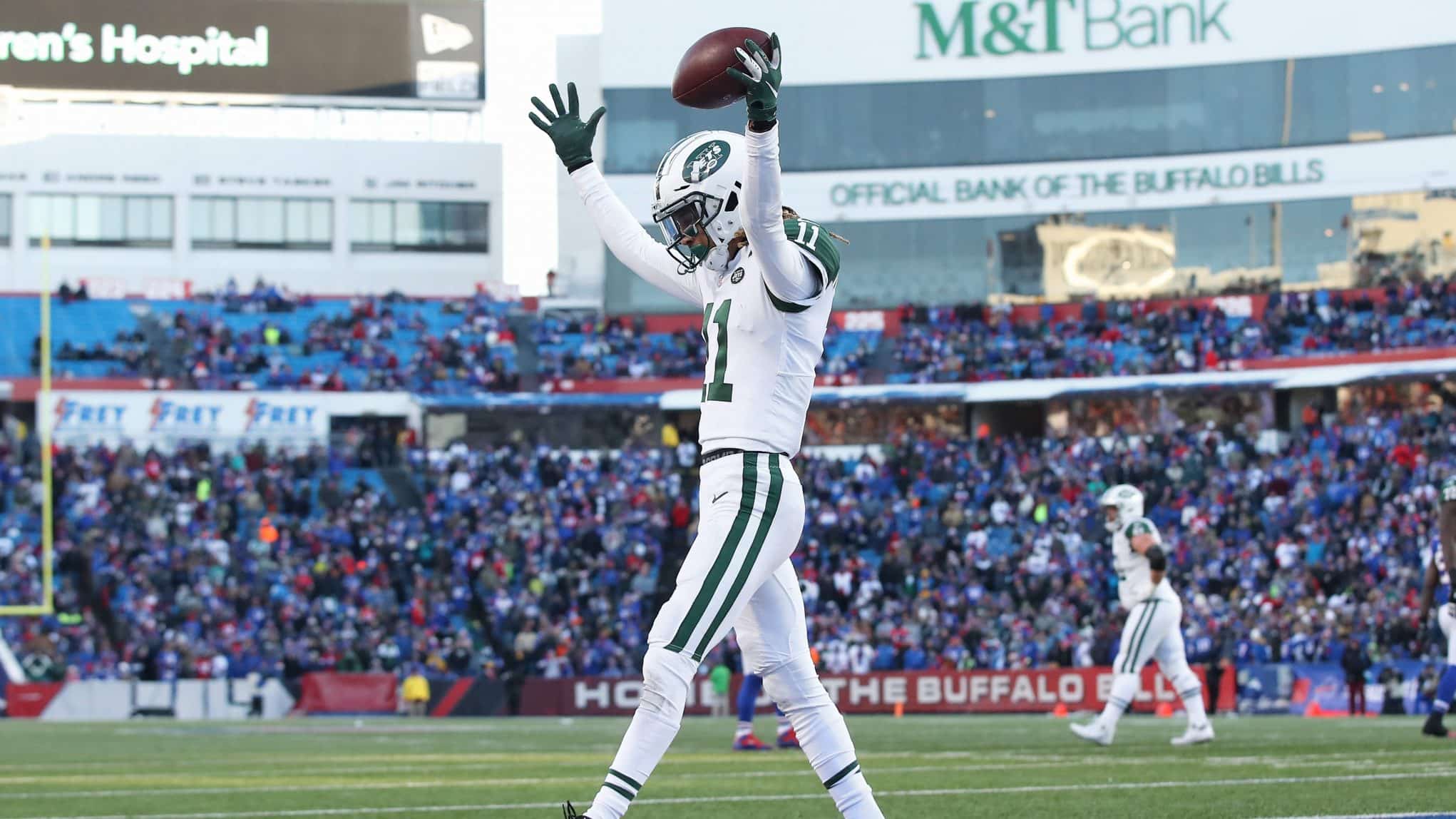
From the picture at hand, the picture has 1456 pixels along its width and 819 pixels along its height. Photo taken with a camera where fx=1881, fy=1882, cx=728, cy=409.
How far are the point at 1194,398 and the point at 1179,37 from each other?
8437mm

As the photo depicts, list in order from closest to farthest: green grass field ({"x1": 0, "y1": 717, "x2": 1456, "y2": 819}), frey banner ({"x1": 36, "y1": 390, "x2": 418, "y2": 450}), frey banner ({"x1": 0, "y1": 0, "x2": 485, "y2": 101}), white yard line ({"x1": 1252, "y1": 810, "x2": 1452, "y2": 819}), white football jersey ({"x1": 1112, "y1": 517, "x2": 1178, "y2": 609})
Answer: white yard line ({"x1": 1252, "y1": 810, "x2": 1452, "y2": 819}), green grass field ({"x1": 0, "y1": 717, "x2": 1456, "y2": 819}), white football jersey ({"x1": 1112, "y1": 517, "x2": 1178, "y2": 609}), frey banner ({"x1": 36, "y1": 390, "x2": 418, "y2": 450}), frey banner ({"x1": 0, "y1": 0, "x2": 485, "y2": 101})

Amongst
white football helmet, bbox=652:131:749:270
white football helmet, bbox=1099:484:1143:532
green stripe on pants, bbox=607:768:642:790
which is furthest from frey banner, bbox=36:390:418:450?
green stripe on pants, bbox=607:768:642:790

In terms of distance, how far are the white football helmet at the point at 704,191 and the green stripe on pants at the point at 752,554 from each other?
83cm

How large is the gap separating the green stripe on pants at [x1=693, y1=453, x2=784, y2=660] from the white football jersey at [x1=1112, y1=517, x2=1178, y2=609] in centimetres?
874

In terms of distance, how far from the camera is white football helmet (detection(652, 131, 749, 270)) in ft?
21.3

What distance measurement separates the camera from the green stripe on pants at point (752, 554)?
623cm

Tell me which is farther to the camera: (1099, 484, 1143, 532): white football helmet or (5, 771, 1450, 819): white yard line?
(1099, 484, 1143, 532): white football helmet

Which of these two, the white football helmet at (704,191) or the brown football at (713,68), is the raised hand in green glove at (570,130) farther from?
the white football helmet at (704,191)

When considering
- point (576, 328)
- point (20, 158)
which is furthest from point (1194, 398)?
point (20, 158)

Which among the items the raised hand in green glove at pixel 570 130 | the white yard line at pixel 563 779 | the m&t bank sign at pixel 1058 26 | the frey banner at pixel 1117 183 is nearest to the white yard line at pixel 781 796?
the white yard line at pixel 563 779

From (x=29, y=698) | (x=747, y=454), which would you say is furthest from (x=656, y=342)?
(x=747, y=454)

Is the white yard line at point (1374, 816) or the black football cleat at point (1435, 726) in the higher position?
the white yard line at point (1374, 816)

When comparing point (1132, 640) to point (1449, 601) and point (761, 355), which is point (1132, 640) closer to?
point (1449, 601)

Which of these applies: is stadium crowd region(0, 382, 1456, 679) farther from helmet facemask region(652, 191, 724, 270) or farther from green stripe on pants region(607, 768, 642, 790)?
green stripe on pants region(607, 768, 642, 790)
